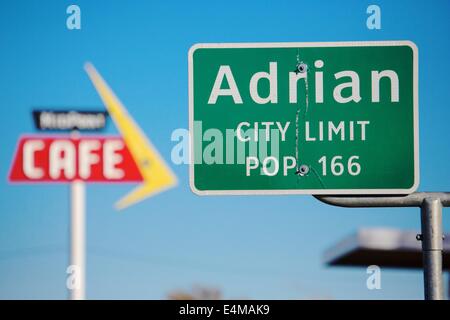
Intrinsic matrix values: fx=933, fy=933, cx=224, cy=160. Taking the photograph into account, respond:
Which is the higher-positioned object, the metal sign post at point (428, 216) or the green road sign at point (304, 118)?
the green road sign at point (304, 118)

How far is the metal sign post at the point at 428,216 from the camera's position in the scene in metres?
6.65

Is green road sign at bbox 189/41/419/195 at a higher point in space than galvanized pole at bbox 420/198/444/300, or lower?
higher

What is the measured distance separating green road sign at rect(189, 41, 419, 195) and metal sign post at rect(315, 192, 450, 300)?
0.07 m

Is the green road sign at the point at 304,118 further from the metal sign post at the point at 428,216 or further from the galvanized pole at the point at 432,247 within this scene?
the galvanized pole at the point at 432,247

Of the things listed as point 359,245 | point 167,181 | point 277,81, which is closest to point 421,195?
point 277,81

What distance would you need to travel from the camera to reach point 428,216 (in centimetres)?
684

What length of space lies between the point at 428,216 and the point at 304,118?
116 centimetres

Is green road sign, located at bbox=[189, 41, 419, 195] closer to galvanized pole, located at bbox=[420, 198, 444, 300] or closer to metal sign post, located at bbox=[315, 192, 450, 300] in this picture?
metal sign post, located at bbox=[315, 192, 450, 300]

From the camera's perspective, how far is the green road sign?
22.7 ft

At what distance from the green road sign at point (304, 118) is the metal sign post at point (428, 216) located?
0.23ft

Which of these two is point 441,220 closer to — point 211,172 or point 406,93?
point 406,93

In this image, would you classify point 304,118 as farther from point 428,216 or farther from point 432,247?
point 432,247

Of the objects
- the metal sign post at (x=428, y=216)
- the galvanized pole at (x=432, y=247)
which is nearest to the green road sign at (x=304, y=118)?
the metal sign post at (x=428, y=216)

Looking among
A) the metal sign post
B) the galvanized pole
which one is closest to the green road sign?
the metal sign post
